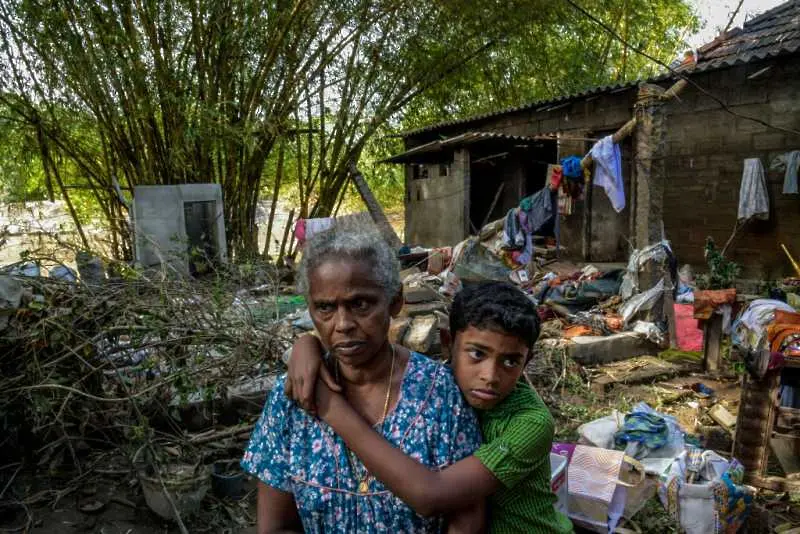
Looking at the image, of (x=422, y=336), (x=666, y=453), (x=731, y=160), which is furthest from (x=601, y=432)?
(x=731, y=160)

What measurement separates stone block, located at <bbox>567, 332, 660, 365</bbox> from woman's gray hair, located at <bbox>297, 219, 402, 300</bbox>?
5070 mm

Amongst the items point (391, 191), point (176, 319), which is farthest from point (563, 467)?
point (391, 191)

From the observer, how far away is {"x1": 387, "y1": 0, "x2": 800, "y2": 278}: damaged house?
8.02m

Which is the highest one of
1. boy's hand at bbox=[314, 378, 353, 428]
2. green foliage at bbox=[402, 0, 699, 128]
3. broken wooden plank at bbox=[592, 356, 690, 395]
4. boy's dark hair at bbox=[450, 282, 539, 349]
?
green foliage at bbox=[402, 0, 699, 128]

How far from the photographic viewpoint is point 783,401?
3.96 meters

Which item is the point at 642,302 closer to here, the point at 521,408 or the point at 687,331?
the point at 687,331

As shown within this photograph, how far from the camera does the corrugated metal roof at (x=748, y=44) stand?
8.33 meters

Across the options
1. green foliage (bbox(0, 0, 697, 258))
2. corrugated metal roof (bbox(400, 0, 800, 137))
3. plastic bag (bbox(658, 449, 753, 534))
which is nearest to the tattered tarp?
corrugated metal roof (bbox(400, 0, 800, 137))

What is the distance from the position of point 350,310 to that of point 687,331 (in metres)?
6.70

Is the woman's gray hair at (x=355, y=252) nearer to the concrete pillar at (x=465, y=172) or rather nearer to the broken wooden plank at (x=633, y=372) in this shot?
the broken wooden plank at (x=633, y=372)

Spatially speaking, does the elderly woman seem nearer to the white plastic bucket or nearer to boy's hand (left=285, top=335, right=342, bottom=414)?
boy's hand (left=285, top=335, right=342, bottom=414)

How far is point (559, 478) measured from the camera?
2432mm

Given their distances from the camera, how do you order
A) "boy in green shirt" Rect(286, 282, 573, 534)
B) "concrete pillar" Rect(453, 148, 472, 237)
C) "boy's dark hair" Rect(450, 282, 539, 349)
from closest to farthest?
"boy in green shirt" Rect(286, 282, 573, 534), "boy's dark hair" Rect(450, 282, 539, 349), "concrete pillar" Rect(453, 148, 472, 237)

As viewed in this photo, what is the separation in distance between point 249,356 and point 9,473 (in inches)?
56.7
